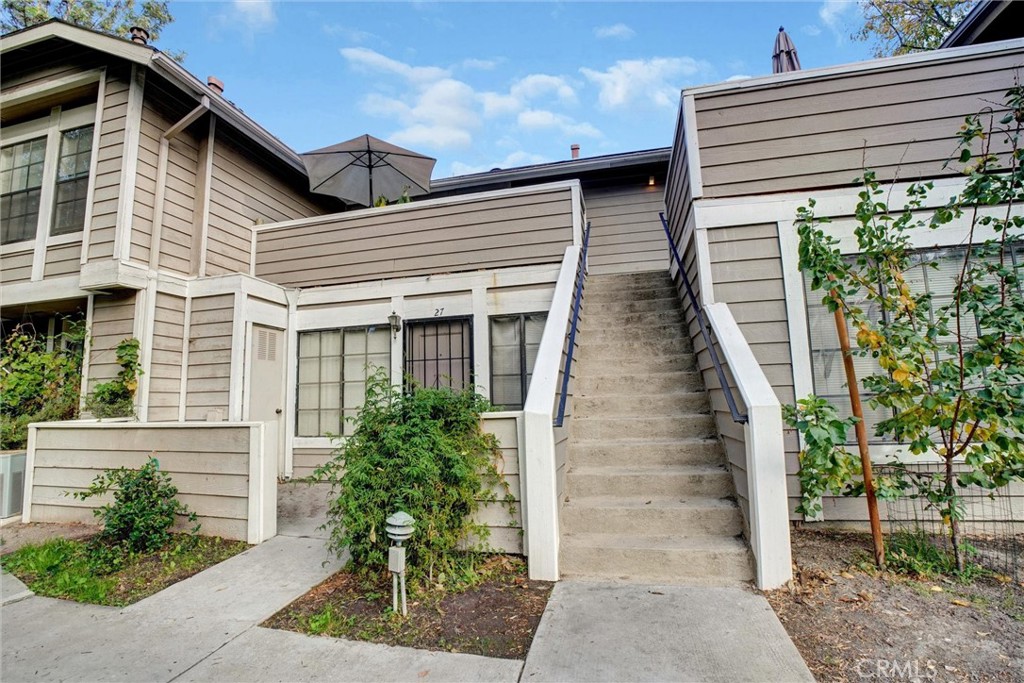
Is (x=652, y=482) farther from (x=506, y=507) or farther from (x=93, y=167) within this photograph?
(x=93, y=167)

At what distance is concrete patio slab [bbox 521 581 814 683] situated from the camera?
2029mm

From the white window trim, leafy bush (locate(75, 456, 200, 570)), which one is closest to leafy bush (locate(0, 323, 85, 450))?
the white window trim

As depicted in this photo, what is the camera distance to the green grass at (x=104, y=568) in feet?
10.1

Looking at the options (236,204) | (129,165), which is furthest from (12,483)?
(236,204)

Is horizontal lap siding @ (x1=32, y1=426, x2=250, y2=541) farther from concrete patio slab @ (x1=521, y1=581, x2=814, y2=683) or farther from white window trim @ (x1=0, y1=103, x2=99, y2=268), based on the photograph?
concrete patio slab @ (x1=521, y1=581, x2=814, y2=683)

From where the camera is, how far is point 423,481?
2912mm

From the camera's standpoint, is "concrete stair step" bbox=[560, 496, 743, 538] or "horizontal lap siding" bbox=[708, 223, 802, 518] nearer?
"concrete stair step" bbox=[560, 496, 743, 538]

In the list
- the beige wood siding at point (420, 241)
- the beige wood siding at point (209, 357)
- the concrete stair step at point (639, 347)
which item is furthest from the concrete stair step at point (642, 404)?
the beige wood siding at point (209, 357)

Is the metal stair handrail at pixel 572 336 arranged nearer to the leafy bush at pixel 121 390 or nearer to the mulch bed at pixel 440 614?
the mulch bed at pixel 440 614

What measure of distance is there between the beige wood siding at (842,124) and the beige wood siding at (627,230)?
378 centimetres

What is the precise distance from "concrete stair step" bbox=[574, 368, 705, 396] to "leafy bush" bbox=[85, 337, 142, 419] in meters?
4.87

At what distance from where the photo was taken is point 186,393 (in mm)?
5730

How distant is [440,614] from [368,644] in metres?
0.42

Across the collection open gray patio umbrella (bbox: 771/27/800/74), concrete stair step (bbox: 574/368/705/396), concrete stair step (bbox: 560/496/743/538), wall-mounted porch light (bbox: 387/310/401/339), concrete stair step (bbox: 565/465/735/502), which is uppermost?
open gray patio umbrella (bbox: 771/27/800/74)
